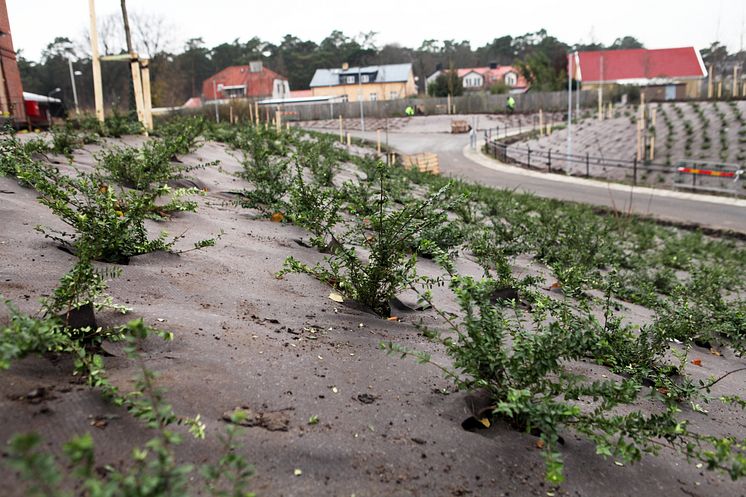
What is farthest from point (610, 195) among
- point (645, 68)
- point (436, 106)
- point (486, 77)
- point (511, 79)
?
point (511, 79)

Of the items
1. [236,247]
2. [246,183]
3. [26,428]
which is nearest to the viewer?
[26,428]

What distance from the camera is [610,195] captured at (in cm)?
1980

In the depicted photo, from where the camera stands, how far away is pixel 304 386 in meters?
2.93

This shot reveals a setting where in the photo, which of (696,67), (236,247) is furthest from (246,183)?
(696,67)

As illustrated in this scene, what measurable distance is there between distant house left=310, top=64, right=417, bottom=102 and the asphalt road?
45969mm

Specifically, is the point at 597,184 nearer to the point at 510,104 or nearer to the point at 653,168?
the point at 653,168

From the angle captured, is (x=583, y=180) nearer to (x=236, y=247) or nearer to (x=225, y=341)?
(x=236, y=247)

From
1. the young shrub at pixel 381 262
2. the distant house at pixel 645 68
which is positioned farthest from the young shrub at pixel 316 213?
the distant house at pixel 645 68

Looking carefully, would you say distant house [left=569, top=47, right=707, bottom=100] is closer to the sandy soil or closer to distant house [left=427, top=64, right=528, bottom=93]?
distant house [left=427, top=64, right=528, bottom=93]

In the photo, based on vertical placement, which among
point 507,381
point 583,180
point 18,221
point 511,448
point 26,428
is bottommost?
point 583,180

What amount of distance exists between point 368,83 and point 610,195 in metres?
66.1

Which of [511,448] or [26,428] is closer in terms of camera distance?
[26,428]

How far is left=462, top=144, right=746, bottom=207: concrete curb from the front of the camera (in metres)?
21.3

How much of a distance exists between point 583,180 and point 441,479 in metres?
26.5
